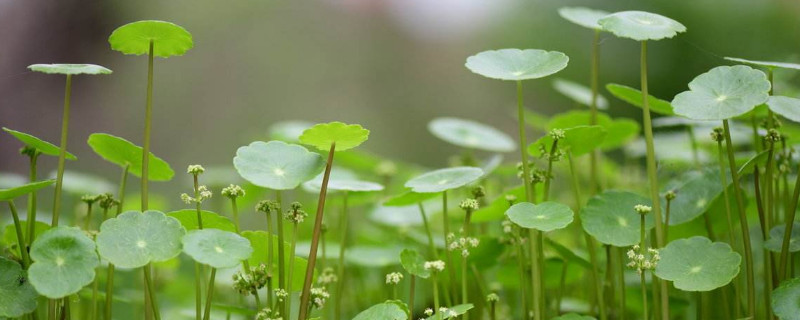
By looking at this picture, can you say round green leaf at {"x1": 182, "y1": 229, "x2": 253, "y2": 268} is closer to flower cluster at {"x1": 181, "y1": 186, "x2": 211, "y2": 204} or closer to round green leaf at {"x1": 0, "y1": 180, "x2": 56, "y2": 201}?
flower cluster at {"x1": 181, "y1": 186, "x2": 211, "y2": 204}

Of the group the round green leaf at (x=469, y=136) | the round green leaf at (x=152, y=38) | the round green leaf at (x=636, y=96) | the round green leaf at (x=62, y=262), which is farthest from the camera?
the round green leaf at (x=469, y=136)

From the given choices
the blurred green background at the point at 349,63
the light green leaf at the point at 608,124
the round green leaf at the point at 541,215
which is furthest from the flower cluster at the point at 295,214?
the blurred green background at the point at 349,63

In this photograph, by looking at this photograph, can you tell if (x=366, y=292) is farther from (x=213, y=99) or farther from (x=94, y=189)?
(x=213, y=99)

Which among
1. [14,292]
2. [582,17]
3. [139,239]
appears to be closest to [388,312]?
[139,239]

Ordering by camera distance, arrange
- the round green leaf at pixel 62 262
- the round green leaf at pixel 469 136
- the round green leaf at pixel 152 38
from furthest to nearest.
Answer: the round green leaf at pixel 469 136 < the round green leaf at pixel 152 38 < the round green leaf at pixel 62 262

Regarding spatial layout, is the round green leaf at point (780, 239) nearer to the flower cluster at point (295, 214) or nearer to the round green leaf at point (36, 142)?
the flower cluster at point (295, 214)

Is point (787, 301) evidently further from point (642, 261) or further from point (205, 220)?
point (205, 220)
